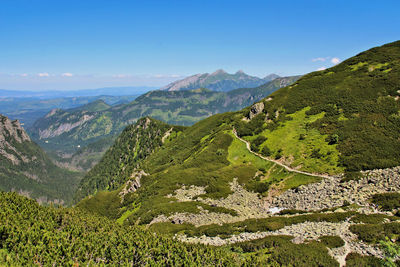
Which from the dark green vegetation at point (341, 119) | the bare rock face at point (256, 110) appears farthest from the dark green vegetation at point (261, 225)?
the bare rock face at point (256, 110)

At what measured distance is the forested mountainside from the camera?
3272 centimetres

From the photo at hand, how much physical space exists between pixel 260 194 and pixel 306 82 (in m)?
73.8

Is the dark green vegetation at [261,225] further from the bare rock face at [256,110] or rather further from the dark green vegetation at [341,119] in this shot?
the bare rock face at [256,110]

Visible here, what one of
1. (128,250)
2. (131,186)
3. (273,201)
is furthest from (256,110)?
(128,250)

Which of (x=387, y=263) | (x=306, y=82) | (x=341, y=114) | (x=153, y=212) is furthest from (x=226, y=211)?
(x=306, y=82)

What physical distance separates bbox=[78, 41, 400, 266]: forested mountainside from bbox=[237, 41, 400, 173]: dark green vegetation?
0.32m

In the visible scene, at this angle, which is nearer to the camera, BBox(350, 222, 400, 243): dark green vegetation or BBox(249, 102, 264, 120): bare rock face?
BBox(350, 222, 400, 243): dark green vegetation

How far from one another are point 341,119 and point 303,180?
31.6 m

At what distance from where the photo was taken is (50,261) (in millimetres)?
25328

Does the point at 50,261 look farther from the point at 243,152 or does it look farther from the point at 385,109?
the point at 385,109

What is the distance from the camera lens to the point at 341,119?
2906 inches

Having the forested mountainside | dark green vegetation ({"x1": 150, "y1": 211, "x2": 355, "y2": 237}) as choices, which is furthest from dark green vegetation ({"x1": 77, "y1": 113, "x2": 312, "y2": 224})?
dark green vegetation ({"x1": 150, "y1": 211, "x2": 355, "y2": 237})

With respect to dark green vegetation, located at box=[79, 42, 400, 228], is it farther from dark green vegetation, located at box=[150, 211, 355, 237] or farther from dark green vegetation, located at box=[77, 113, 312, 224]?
dark green vegetation, located at box=[150, 211, 355, 237]

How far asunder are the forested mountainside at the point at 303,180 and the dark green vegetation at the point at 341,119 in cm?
32
